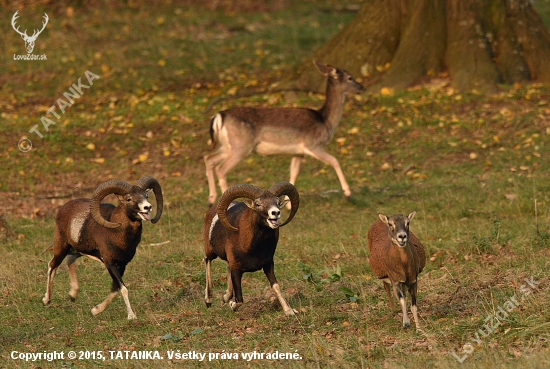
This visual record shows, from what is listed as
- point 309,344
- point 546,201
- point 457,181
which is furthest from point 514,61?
point 309,344

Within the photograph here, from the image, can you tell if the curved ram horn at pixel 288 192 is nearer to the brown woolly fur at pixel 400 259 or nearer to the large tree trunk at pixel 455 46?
the brown woolly fur at pixel 400 259

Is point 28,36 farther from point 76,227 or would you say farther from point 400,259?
point 400,259

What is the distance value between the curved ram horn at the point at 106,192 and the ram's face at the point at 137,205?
9 centimetres

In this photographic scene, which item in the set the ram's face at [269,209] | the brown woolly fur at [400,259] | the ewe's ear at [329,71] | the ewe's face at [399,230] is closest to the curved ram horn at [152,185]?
the ram's face at [269,209]

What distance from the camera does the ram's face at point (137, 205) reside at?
34.2 feet

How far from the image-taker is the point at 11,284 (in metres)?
12.1

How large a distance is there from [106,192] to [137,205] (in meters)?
0.46

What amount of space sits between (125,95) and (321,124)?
6.58 metres

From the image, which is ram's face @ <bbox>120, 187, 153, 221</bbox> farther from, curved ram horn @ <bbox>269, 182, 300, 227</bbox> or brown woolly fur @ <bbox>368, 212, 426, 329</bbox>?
brown woolly fur @ <bbox>368, 212, 426, 329</bbox>

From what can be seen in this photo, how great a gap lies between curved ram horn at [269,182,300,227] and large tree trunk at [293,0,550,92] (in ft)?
32.6

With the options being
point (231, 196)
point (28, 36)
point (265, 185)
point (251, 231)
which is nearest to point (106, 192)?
point (231, 196)

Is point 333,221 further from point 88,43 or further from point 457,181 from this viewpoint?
point 88,43

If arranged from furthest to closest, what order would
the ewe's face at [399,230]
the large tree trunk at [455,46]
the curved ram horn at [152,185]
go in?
the large tree trunk at [455,46]
the curved ram horn at [152,185]
the ewe's face at [399,230]

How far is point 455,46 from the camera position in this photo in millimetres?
20047
